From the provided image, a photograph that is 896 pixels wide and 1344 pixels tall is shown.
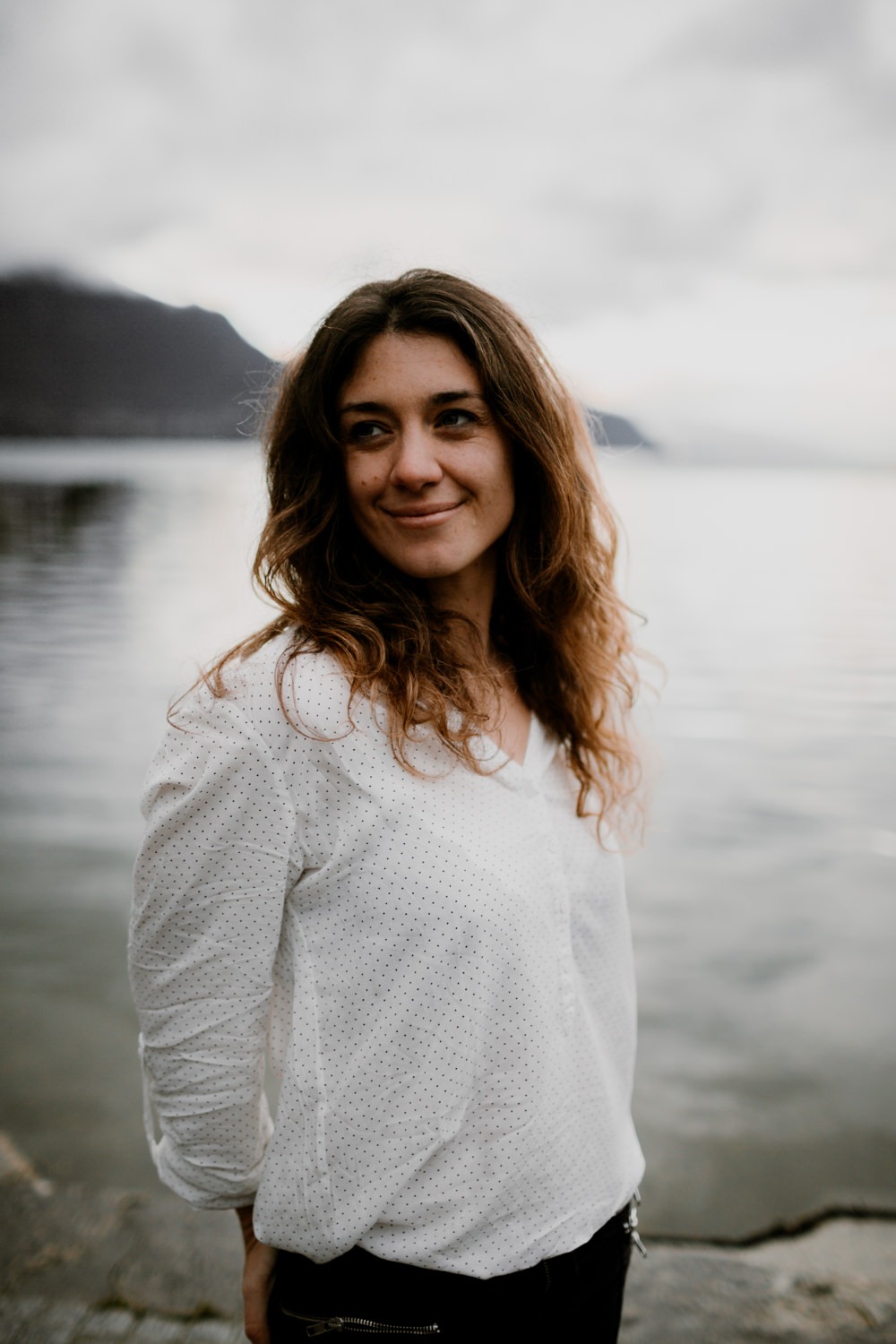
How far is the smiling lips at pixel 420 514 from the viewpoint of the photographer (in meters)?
1.15

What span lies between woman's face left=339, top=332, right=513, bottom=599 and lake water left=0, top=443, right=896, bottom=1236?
0.27 m

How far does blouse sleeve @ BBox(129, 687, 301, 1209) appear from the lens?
39.1 inches

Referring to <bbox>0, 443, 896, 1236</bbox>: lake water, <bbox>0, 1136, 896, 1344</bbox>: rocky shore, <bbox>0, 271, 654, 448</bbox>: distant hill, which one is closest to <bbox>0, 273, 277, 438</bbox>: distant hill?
<bbox>0, 271, 654, 448</bbox>: distant hill

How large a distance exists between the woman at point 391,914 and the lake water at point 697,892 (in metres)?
0.21

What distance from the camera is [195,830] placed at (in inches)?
39.6

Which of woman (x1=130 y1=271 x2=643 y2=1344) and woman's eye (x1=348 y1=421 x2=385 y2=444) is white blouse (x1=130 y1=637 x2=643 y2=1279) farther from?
woman's eye (x1=348 y1=421 x2=385 y2=444)

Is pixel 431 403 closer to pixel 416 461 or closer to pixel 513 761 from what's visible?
pixel 416 461

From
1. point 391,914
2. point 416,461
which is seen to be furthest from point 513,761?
point 416,461

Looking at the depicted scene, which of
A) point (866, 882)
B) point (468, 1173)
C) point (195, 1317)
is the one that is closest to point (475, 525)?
point (468, 1173)

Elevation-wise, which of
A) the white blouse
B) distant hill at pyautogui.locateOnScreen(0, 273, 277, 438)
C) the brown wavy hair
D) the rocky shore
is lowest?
the rocky shore

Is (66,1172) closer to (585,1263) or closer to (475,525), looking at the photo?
(585,1263)

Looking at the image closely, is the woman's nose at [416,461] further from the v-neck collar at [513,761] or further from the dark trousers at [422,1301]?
the dark trousers at [422,1301]

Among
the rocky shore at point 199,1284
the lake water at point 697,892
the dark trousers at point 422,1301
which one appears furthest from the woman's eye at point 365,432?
the rocky shore at point 199,1284

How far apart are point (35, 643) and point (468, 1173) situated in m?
16.6
